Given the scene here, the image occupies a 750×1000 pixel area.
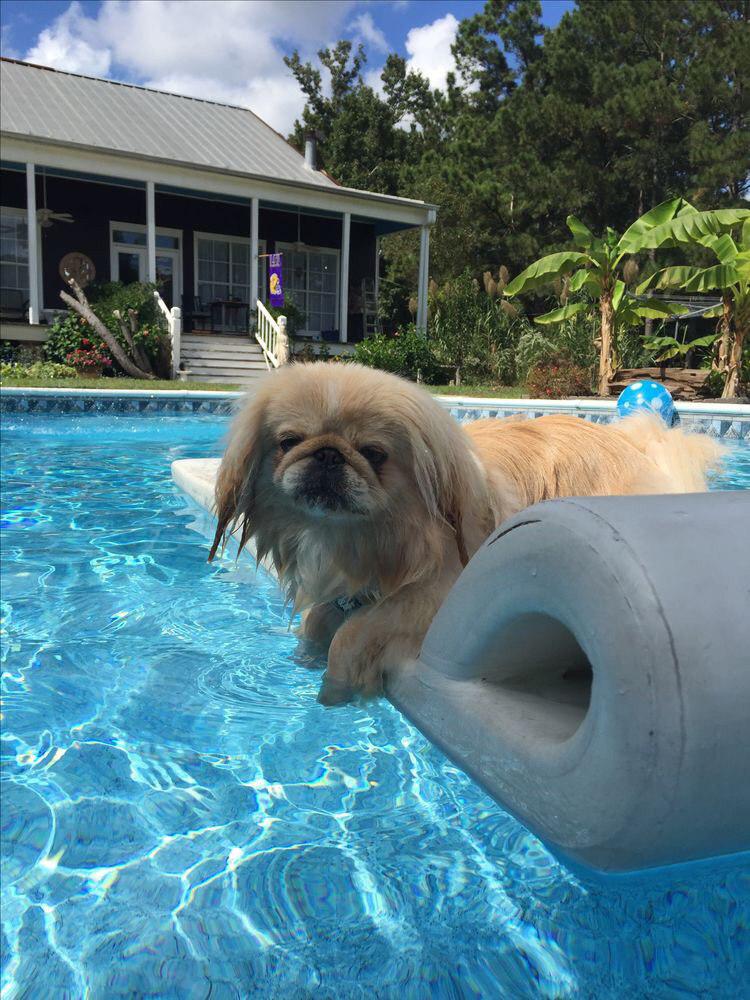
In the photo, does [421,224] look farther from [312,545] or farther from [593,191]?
[312,545]

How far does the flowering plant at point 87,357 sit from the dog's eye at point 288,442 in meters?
15.1

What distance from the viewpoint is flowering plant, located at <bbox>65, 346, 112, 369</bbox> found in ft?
53.6

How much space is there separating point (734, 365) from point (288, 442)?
1390cm

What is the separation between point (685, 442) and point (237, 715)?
2.18 m

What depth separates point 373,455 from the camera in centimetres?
237

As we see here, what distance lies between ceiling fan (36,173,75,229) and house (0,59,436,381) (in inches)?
3.2

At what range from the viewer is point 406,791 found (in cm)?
227

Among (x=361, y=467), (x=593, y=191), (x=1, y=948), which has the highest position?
(x=593, y=191)

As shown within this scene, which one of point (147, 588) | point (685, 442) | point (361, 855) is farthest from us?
point (147, 588)

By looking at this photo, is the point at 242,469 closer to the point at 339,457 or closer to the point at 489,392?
the point at 339,457

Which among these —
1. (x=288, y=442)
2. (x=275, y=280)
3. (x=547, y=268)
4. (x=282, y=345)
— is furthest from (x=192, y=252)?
(x=288, y=442)

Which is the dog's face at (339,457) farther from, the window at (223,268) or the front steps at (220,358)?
the window at (223,268)

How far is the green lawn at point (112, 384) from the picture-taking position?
13938 millimetres

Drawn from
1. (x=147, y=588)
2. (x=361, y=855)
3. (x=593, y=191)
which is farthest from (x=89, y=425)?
(x=593, y=191)
